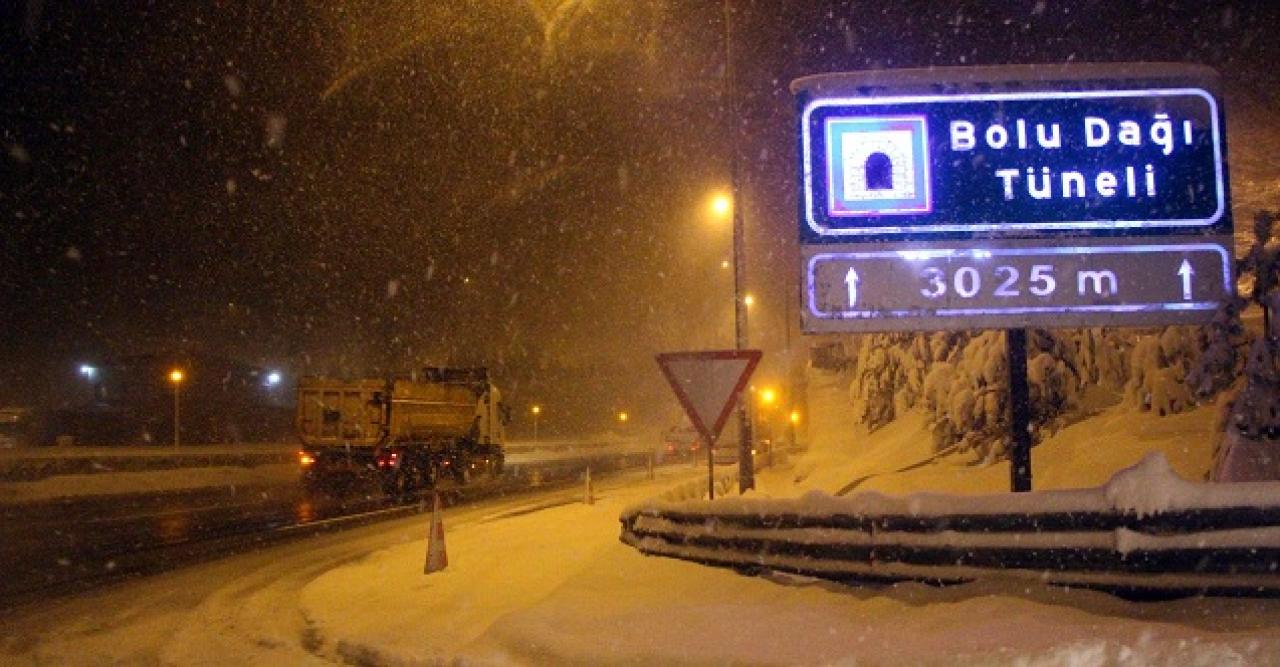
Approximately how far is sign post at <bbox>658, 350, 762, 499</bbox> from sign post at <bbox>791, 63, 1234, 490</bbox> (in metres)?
1.09

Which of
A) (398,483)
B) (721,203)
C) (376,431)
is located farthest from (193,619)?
(398,483)

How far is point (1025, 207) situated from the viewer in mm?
10047

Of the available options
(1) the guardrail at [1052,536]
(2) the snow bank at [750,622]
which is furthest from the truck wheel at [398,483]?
(1) the guardrail at [1052,536]

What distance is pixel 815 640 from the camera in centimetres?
703

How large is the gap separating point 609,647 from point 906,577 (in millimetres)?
2160

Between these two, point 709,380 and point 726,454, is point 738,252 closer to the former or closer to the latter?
point 709,380

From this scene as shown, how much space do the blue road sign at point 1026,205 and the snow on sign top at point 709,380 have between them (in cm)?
110

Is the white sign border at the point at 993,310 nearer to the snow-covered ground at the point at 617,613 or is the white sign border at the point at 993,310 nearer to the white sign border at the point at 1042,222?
the white sign border at the point at 1042,222

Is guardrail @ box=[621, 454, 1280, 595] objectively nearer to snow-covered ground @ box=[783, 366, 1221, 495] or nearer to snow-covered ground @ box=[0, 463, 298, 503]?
snow-covered ground @ box=[783, 366, 1221, 495]

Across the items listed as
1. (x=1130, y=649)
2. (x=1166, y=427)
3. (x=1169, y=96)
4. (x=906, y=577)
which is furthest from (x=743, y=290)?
(x=1130, y=649)

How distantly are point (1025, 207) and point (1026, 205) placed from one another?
0.07ft

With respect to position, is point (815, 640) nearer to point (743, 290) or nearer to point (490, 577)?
point (490, 577)

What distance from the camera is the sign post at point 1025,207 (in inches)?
394

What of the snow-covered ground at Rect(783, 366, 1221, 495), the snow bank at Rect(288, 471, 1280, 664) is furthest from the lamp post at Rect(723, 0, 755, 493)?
the snow bank at Rect(288, 471, 1280, 664)
